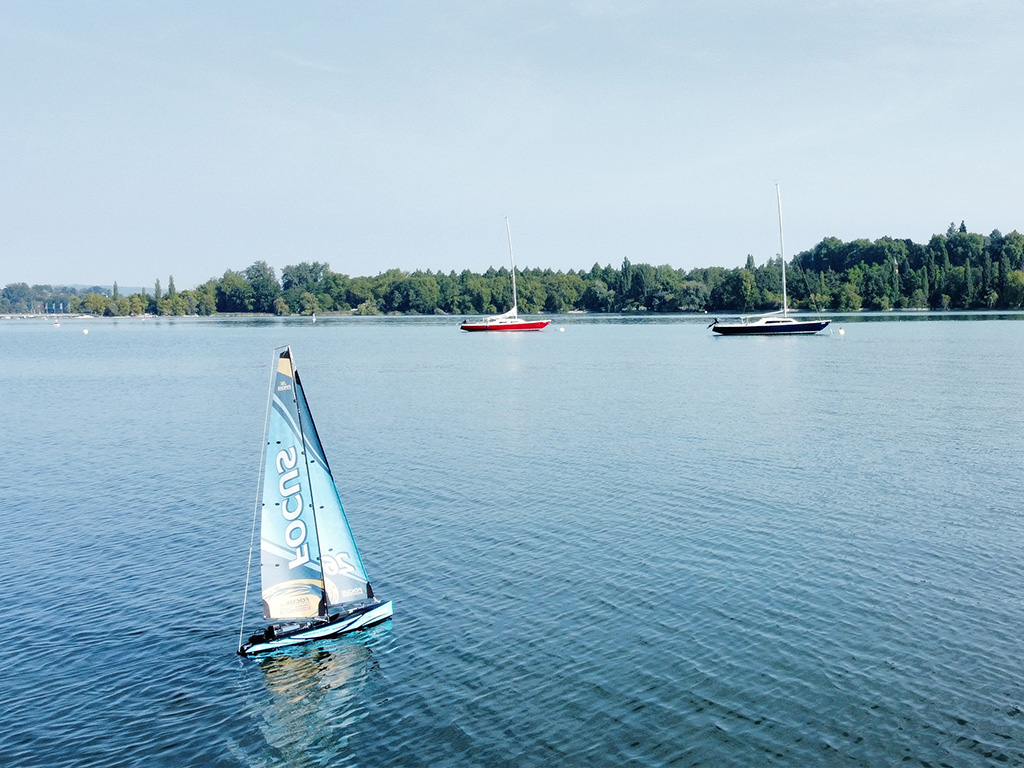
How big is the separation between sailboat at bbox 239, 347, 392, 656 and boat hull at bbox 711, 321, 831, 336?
144058 mm

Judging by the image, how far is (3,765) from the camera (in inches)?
712

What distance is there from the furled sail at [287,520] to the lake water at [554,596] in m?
1.55

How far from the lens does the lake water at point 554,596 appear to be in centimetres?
1896

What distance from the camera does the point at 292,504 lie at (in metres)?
23.5

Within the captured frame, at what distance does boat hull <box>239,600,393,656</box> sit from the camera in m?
23.0

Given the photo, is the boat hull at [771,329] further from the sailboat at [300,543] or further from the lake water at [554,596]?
the sailboat at [300,543]

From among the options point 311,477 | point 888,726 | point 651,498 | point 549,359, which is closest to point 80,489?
point 311,477

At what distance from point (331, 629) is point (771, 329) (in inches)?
5816

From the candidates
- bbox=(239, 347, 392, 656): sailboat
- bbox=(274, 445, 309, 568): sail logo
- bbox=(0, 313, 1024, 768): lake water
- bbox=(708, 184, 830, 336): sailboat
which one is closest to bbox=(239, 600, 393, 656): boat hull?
bbox=(239, 347, 392, 656): sailboat

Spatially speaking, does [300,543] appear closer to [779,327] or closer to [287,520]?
[287,520]

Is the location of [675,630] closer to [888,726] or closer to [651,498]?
[888,726]

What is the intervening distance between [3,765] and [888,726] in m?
19.2

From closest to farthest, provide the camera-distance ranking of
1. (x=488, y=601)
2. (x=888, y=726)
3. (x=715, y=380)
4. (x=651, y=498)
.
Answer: (x=888, y=726), (x=488, y=601), (x=651, y=498), (x=715, y=380)

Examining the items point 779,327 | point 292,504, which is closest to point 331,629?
point 292,504
